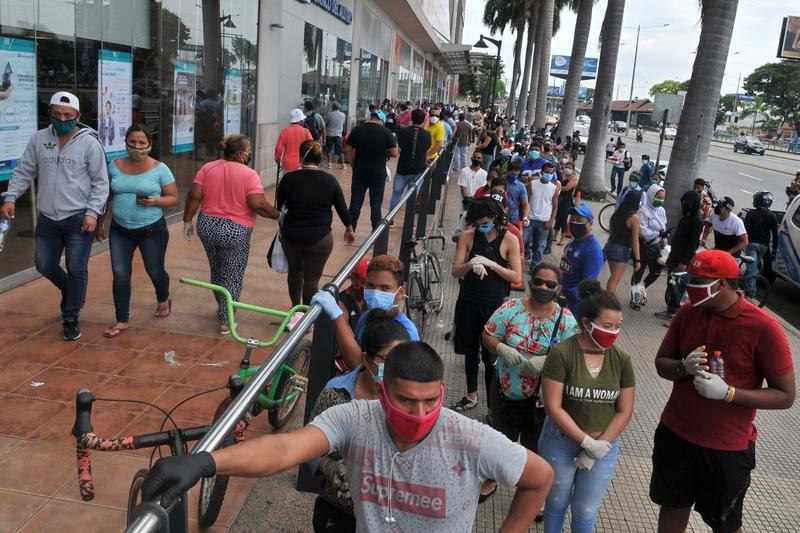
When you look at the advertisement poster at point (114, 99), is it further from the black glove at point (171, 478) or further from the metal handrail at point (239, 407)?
the black glove at point (171, 478)

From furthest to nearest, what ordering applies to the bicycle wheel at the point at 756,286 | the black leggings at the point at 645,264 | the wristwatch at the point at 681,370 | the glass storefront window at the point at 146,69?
the bicycle wheel at the point at 756,286, the black leggings at the point at 645,264, the glass storefront window at the point at 146,69, the wristwatch at the point at 681,370

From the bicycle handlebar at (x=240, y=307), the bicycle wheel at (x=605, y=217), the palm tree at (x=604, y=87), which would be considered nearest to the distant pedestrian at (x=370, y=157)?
the bicycle handlebar at (x=240, y=307)

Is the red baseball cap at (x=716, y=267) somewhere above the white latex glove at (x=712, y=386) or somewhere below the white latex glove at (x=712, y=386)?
above

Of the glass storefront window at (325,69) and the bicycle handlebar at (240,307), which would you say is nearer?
the bicycle handlebar at (240,307)

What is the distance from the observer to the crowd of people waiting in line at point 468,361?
212 cm

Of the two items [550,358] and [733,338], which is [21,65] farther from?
[733,338]

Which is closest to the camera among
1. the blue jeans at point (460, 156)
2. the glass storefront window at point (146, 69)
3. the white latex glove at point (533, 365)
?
the white latex glove at point (533, 365)

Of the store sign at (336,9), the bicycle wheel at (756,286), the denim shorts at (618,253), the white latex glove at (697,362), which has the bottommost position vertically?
the bicycle wheel at (756,286)

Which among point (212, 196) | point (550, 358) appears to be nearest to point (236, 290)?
point (212, 196)

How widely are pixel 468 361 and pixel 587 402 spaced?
210 centimetres

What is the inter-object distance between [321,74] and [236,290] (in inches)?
563

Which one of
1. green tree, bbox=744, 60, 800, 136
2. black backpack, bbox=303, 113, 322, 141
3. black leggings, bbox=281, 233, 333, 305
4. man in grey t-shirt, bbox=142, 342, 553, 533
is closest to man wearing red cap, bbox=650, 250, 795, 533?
man in grey t-shirt, bbox=142, 342, 553, 533

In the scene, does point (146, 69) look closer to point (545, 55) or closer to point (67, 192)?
point (67, 192)

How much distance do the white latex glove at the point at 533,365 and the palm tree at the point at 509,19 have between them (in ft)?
185
